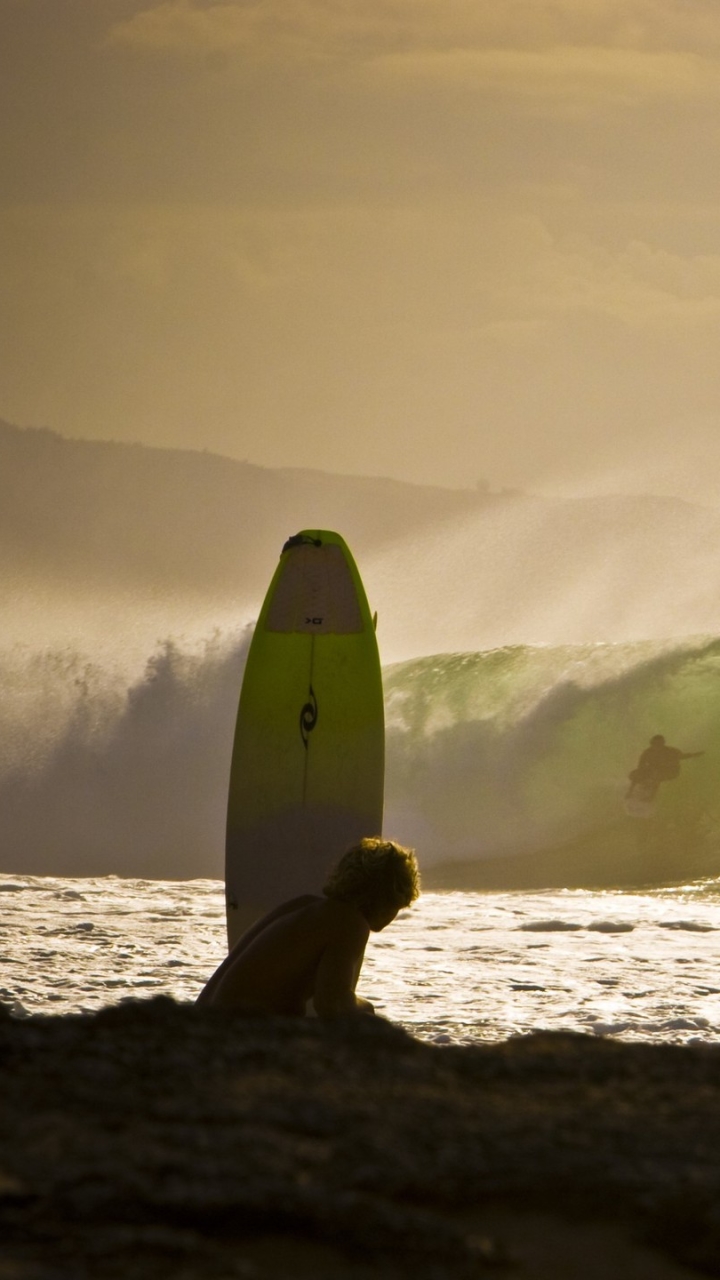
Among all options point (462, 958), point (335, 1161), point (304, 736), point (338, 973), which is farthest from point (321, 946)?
point (462, 958)

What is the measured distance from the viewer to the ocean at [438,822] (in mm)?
7438

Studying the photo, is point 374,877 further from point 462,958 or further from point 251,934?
point 462,958

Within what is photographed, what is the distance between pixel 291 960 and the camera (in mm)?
2910

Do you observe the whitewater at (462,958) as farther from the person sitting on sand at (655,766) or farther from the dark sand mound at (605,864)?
the person sitting on sand at (655,766)

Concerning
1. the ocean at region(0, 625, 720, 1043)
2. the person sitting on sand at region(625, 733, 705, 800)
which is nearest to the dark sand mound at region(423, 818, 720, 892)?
the ocean at region(0, 625, 720, 1043)

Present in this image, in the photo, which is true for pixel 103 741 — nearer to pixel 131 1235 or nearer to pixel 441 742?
Answer: pixel 441 742

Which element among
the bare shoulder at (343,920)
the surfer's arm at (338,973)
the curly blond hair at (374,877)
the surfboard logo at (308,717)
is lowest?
the surfer's arm at (338,973)

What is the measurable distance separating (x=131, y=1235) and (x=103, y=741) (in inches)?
654

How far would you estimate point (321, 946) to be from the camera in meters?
2.92

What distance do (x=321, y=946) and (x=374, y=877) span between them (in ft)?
0.63

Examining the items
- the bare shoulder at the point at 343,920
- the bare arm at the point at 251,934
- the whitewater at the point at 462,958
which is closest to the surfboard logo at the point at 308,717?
the whitewater at the point at 462,958

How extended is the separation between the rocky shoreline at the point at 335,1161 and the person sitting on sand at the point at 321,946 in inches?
26.2

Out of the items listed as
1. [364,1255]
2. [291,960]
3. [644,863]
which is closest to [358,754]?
[291,960]

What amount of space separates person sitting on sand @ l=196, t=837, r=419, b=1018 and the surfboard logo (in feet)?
12.8
